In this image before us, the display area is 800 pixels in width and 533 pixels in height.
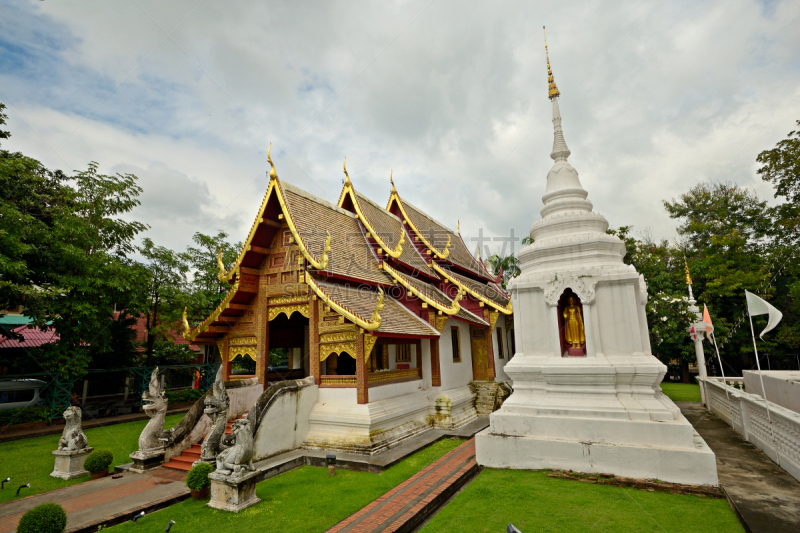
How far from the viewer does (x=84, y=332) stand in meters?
12.9

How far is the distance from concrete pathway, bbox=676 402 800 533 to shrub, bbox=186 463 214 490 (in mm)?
6648

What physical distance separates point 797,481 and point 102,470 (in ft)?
34.5

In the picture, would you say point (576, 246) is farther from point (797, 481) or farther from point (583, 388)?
point (797, 481)

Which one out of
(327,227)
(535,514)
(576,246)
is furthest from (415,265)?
(535,514)

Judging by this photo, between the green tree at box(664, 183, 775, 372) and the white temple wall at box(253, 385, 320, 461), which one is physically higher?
the green tree at box(664, 183, 775, 372)

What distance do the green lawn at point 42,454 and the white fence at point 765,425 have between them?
11.0 metres

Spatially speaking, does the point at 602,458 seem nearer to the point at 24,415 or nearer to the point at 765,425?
the point at 765,425

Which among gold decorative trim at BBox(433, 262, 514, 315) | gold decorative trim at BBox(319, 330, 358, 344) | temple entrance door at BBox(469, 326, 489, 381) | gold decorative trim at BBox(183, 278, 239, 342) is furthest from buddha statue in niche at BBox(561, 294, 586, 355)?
gold decorative trim at BBox(183, 278, 239, 342)

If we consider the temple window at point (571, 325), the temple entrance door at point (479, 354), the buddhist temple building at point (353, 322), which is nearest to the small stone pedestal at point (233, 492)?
the buddhist temple building at point (353, 322)

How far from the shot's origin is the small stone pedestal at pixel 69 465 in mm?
7289

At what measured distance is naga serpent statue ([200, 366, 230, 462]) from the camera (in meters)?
6.79

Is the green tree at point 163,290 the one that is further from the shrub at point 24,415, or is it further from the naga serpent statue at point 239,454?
the naga serpent statue at point 239,454

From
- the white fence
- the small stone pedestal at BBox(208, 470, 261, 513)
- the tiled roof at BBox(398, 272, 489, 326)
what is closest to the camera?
the white fence

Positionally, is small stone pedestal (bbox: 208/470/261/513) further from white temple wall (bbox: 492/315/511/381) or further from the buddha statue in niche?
white temple wall (bbox: 492/315/511/381)
